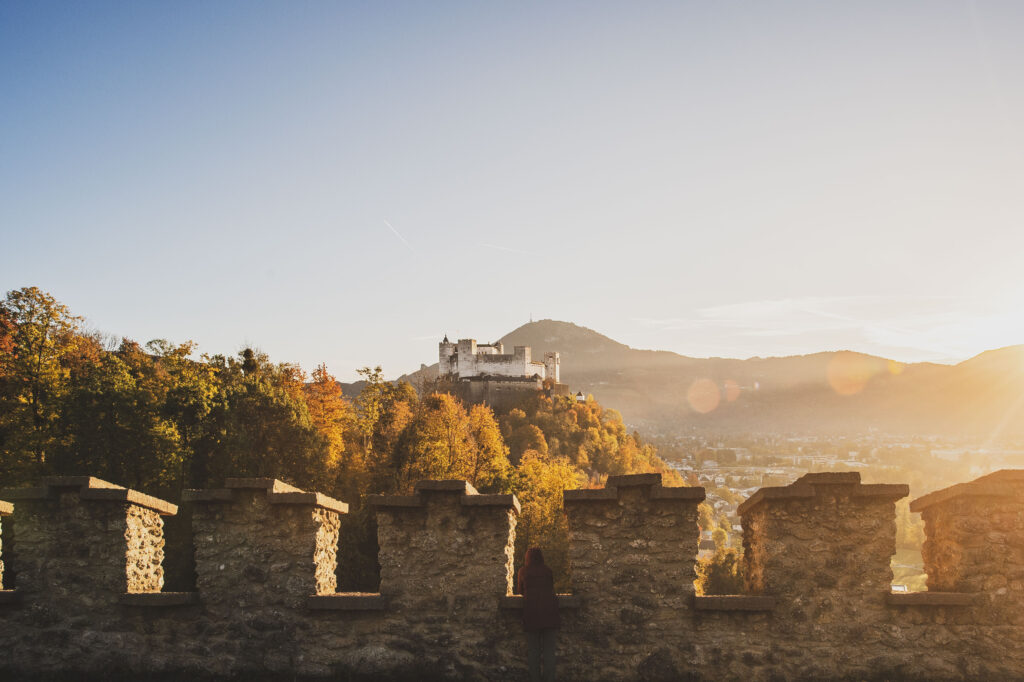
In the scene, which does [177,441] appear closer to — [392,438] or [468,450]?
[392,438]

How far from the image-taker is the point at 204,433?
132 feet

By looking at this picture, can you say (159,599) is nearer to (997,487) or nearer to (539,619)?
(539,619)

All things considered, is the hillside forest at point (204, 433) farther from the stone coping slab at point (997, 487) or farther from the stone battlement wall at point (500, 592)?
the stone coping slab at point (997, 487)

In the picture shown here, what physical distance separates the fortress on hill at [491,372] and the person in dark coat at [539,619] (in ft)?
366

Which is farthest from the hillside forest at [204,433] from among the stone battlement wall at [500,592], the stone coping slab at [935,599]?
the stone coping slab at [935,599]

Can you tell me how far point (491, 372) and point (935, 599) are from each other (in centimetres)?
12027

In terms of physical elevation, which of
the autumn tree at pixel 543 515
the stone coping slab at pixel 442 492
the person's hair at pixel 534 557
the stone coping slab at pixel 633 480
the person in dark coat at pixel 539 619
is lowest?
the autumn tree at pixel 543 515

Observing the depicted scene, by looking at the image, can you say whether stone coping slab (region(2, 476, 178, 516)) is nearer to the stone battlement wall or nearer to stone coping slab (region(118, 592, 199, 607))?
the stone battlement wall

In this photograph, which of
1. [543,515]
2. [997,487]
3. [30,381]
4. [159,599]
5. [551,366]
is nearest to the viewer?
[997,487]

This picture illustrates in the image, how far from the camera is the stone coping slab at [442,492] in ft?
29.5

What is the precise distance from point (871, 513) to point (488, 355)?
123 m

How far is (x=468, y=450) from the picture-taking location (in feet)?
200

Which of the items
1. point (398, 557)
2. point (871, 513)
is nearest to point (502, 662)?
point (398, 557)

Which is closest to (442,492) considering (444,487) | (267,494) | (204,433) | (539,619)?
(444,487)
